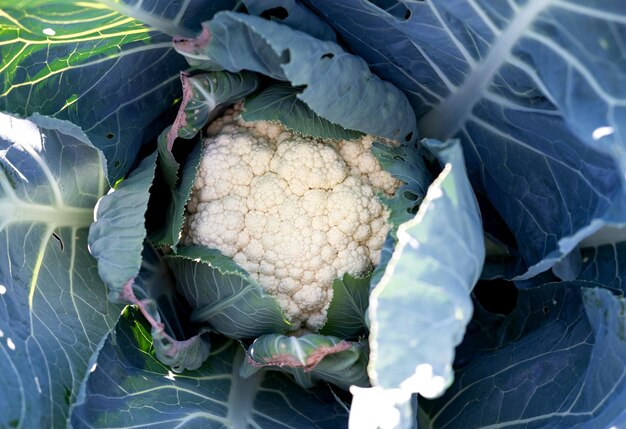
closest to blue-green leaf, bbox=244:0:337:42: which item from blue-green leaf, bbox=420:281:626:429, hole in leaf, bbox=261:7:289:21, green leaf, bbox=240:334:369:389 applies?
hole in leaf, bbox=261:7:289:21

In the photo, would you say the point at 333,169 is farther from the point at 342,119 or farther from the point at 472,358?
the point at 472,358

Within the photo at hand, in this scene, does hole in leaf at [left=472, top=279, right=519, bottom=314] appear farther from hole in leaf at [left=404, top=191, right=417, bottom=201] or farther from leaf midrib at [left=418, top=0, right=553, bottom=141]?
hole in leaf at [left=404, top=191, right=417, bottom=201]

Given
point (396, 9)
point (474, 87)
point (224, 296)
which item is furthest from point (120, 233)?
point (474, 87)

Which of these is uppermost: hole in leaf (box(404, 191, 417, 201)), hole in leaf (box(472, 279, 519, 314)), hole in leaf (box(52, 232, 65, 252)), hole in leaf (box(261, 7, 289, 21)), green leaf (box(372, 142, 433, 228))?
hole in leaf (box(261, 7, 289, 21))

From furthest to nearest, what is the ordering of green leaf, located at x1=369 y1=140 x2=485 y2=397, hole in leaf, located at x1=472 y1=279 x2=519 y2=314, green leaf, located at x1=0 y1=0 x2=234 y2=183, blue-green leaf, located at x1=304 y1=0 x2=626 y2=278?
1. hole in leaf, located at x1=472 y1=279 x2=519 y2=314
2. green leaf, located at x1=0 y1=0 x2=234 y2=183
3. blue-green leaf, located at x1=304 y1=0 x2=626 y2=278
4. green leaf, located at x1=369 y1=140 x2=485 y2=397

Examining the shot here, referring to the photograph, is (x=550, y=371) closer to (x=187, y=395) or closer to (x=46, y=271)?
(x=187, y=395)
